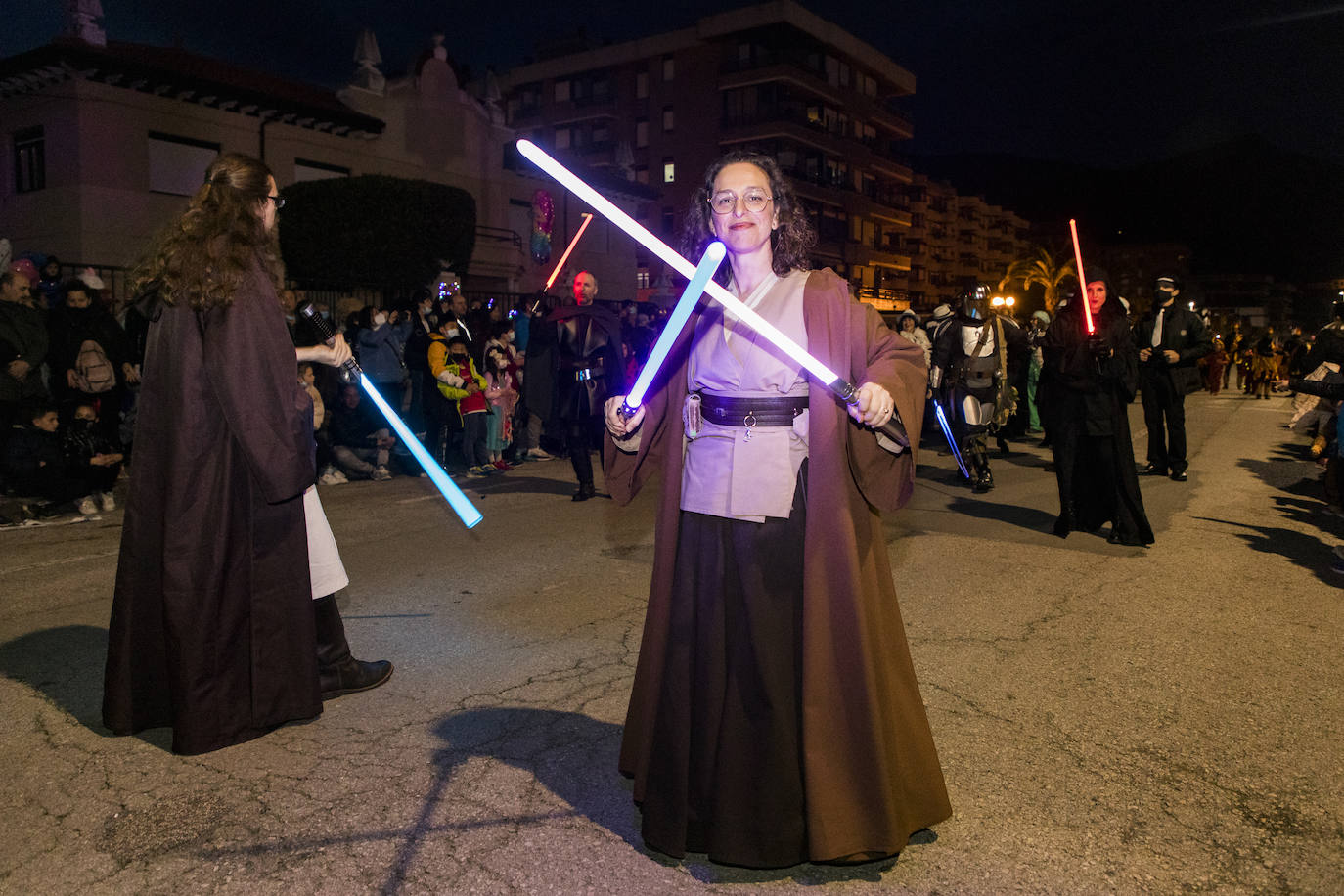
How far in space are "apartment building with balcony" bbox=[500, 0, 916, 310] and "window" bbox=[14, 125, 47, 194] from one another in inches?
1143

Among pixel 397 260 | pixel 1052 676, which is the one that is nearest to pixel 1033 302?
pixel 397 260

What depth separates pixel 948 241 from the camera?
255ft

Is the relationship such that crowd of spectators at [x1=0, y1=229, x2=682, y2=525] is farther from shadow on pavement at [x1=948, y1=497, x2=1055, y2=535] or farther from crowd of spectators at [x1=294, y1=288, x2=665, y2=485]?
shadow on pavement at [x1=948, y1=497, x2=1055, y2=535]

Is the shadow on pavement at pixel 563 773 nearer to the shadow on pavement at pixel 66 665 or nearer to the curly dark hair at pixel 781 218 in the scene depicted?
the shadow on pavement at pixel 66 665

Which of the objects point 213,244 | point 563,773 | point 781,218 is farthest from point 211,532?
point 781,218

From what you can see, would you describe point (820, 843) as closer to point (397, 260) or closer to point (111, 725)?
point (111, 725)

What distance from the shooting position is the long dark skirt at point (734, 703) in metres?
2.71

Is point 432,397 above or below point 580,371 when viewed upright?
below

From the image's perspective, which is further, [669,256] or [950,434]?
[950,434]

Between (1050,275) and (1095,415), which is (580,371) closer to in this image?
(1095,415)

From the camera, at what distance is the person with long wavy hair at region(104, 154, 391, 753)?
11.3 ft

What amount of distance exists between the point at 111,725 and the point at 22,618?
218 cm

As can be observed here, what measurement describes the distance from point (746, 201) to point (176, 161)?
21.7m

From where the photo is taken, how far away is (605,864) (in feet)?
9.13
